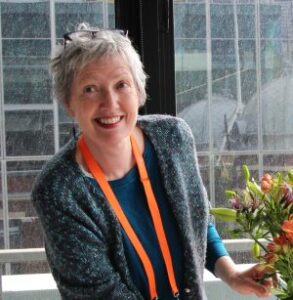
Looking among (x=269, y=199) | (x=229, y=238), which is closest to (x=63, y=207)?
(x=269, y=199)

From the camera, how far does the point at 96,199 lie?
1234mm

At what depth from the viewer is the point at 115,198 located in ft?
4.12

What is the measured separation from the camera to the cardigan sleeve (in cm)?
119

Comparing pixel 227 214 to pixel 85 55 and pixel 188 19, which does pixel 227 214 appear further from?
pixel 188 19

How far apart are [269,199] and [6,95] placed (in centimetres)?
113

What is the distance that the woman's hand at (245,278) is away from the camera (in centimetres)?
125

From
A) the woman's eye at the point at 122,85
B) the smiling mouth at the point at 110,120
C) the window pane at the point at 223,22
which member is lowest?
the smiling mouth at the point at 110,120

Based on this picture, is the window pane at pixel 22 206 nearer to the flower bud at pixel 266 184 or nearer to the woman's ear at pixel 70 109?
the woman's ear at pixel 70 109

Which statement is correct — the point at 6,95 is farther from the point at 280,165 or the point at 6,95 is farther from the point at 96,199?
the point at 280,165

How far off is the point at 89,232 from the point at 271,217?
39 cm

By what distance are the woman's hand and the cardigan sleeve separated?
26 centimetres

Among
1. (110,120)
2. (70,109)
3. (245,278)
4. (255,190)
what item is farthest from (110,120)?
(245,278)

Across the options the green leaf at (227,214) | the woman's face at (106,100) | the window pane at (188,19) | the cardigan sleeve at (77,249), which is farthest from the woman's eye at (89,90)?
the window pane at (188,19)

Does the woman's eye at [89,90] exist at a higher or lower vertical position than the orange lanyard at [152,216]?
higher
